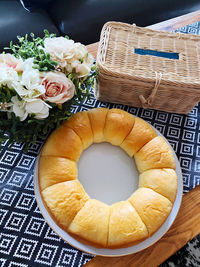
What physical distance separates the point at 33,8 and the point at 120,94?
0.87 m

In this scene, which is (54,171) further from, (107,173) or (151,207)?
(151,207)

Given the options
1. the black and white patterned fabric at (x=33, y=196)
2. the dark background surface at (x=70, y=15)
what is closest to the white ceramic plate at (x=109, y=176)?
the black and white patterned fabric at (x=33, y=196)

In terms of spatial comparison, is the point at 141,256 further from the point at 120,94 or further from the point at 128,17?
the point at 128,17

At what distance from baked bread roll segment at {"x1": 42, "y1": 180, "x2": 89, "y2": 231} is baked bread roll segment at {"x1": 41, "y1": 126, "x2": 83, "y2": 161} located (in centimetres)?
11

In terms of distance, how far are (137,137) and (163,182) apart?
7.4 inches

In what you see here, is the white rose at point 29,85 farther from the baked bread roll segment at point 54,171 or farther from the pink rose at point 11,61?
the baked bread roll segment at point 54,171

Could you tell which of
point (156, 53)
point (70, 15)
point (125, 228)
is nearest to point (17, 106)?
point (125, 228)

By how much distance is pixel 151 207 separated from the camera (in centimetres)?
73

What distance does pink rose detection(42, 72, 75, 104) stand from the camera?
0.66 meters

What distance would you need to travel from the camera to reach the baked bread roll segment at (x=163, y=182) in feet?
2.55

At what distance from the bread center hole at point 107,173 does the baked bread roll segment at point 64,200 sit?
89 mm

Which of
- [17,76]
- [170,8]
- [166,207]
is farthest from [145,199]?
[170,8]

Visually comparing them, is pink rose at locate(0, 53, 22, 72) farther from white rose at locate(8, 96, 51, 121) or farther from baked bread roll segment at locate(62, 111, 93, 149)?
baked bread roll segment at locate(62, 111, 93, 149)

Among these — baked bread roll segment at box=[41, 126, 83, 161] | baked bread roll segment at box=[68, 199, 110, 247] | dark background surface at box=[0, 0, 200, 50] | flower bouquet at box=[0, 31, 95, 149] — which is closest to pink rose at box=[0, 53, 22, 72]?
flower bouquet at box=[0, 31, 95, 149]
